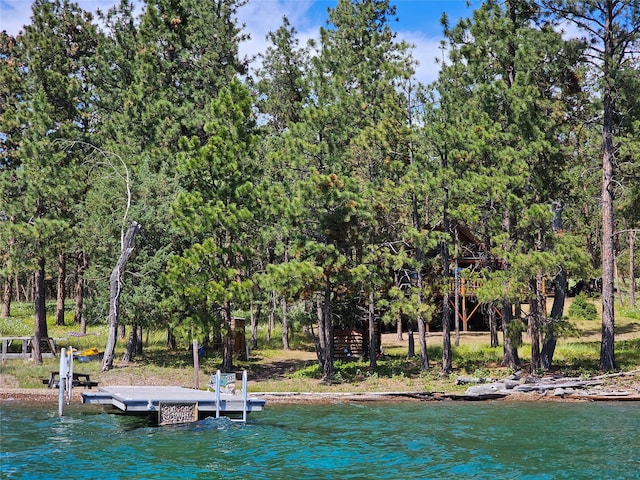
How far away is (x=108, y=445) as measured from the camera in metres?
17.7

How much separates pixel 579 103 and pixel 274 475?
76.2ft

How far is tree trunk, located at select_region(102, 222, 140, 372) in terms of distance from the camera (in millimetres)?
31203

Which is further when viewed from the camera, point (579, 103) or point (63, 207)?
point (63, 207)

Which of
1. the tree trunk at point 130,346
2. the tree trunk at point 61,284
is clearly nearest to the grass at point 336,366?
the tree trunk at point 130,346

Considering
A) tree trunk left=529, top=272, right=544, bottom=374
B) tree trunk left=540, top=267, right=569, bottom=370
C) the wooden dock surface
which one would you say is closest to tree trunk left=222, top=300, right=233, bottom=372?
the wooden dock surface

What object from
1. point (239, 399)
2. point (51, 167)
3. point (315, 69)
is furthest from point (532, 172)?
point (51, 167)

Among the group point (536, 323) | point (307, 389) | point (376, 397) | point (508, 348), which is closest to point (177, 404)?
point (307, 389)

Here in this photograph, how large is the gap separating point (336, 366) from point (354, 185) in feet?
30.5

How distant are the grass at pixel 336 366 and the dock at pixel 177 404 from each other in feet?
20.7

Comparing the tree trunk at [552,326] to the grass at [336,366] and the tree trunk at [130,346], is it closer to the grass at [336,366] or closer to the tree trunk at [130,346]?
the grass at [336,366]

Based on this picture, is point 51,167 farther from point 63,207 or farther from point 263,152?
point 263,152

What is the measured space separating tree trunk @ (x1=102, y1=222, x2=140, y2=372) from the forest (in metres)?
0.09

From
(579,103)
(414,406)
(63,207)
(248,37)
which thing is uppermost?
(248,37)

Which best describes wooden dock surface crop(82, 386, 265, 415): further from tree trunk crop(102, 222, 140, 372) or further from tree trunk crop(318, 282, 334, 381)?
tree trunk crop(318, 282, 334, 381)
